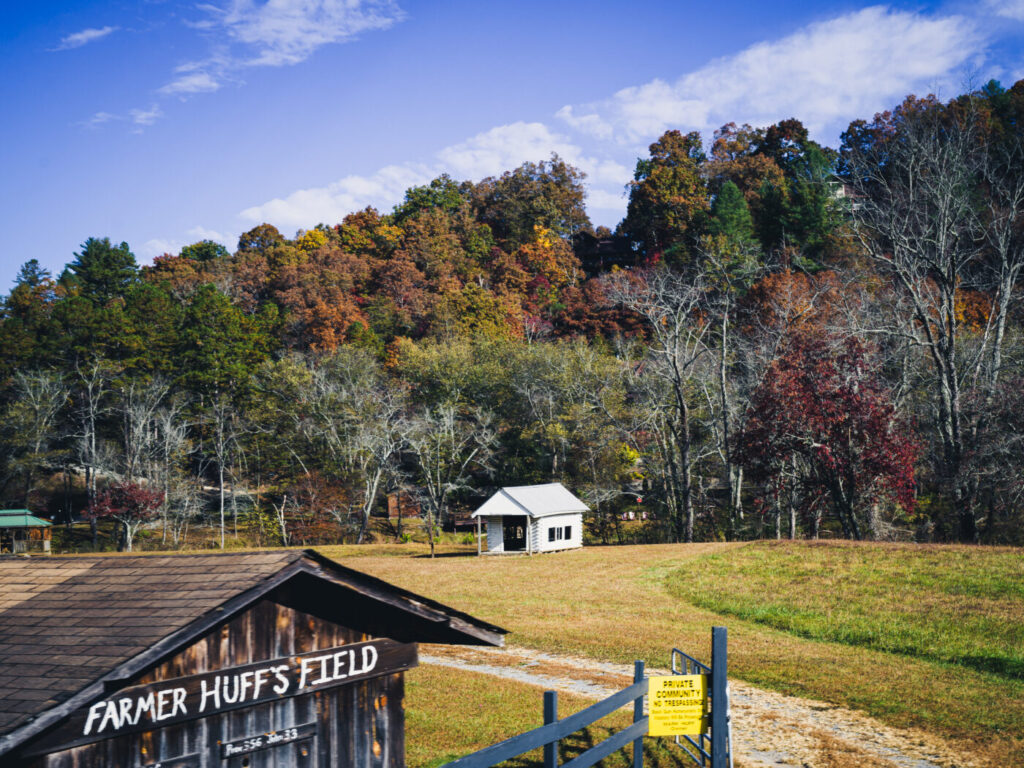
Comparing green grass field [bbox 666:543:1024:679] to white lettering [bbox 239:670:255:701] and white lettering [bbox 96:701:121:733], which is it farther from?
white lettering [bbox 96:701:121:733]

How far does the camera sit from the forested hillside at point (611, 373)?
120 feet

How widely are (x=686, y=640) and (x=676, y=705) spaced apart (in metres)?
13.4

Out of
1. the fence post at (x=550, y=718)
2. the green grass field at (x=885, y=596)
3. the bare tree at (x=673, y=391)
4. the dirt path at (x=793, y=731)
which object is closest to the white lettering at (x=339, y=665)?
the fence post at (x=550, y=718)

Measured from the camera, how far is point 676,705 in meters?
8.17

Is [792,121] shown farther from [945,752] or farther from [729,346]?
[945,752]

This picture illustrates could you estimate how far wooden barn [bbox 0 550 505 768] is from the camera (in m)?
5.89

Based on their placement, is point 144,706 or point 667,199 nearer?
point 144,706

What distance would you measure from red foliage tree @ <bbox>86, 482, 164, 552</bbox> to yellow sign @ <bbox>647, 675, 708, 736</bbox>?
5014 cm

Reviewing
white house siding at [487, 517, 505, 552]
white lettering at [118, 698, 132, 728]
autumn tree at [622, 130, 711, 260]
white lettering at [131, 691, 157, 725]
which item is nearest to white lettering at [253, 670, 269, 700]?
white lettering at [131, 691, 157, 725]

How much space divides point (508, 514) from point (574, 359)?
19.4m

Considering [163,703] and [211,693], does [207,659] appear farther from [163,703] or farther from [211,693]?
[163,703]

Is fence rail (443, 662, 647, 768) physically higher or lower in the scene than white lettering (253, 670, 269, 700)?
lower

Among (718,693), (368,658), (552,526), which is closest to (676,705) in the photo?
(718,693)

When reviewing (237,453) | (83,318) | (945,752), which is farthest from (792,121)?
(945,752)
